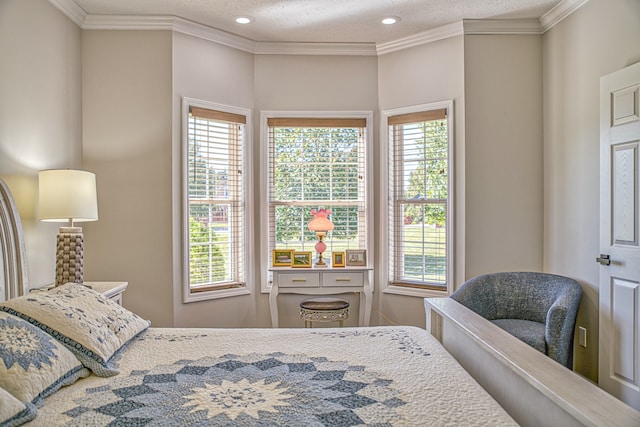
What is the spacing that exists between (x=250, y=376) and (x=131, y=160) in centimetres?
251

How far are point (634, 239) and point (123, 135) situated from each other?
3.52 metres

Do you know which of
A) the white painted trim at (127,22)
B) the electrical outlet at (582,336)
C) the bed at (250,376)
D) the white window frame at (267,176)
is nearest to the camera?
the bed at (250,376)

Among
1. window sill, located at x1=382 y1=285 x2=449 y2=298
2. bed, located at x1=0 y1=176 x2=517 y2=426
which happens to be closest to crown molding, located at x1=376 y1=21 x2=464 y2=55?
window sill, located at x1=382 y1=285 x2=449 y2=298

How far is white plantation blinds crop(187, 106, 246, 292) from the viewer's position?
377cm

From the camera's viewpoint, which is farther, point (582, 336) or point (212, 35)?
point (212, 35)

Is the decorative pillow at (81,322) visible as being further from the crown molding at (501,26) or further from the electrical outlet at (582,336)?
the crown molding at (501,26)

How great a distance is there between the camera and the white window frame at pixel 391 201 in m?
3.79

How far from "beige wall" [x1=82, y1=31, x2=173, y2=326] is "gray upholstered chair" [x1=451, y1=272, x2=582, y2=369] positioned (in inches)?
90.6

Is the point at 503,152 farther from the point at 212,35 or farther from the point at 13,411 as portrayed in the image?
the point at 13,411

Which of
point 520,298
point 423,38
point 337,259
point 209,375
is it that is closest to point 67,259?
point 209,375

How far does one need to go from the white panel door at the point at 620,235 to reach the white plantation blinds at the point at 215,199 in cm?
273

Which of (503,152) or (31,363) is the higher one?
(503,152)

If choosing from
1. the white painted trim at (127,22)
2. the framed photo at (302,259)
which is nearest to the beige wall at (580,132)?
the framed photo at (302,259)

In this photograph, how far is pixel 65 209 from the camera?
2730 mm
